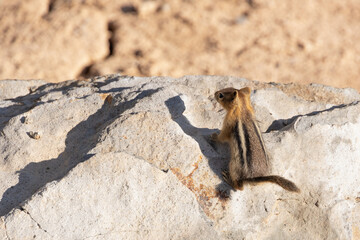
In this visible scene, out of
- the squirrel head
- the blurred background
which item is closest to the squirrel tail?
the squirrel head

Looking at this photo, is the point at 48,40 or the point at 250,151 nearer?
the point at 250,151

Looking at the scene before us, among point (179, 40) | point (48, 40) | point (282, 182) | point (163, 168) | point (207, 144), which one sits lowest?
point (179, 40)

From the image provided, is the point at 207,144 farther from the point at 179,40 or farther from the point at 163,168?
the point at 179,40

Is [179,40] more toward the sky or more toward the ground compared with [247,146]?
more toward the ground

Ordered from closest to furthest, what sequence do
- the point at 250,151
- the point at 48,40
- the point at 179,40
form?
the point at 250,151 → the point at 48,40 → the point at 179,40

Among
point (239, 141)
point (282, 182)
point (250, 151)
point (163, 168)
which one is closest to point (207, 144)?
point (239, 141)

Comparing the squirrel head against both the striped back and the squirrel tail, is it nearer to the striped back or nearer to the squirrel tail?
the striped back

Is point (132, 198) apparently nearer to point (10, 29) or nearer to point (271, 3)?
point (10, 29)

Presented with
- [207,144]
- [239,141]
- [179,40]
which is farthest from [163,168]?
[179,40]

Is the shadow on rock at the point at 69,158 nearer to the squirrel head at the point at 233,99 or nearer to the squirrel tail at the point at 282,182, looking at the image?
the squirrel head at the point at 233,99

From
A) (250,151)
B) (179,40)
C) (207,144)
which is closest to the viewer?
(250,151)
